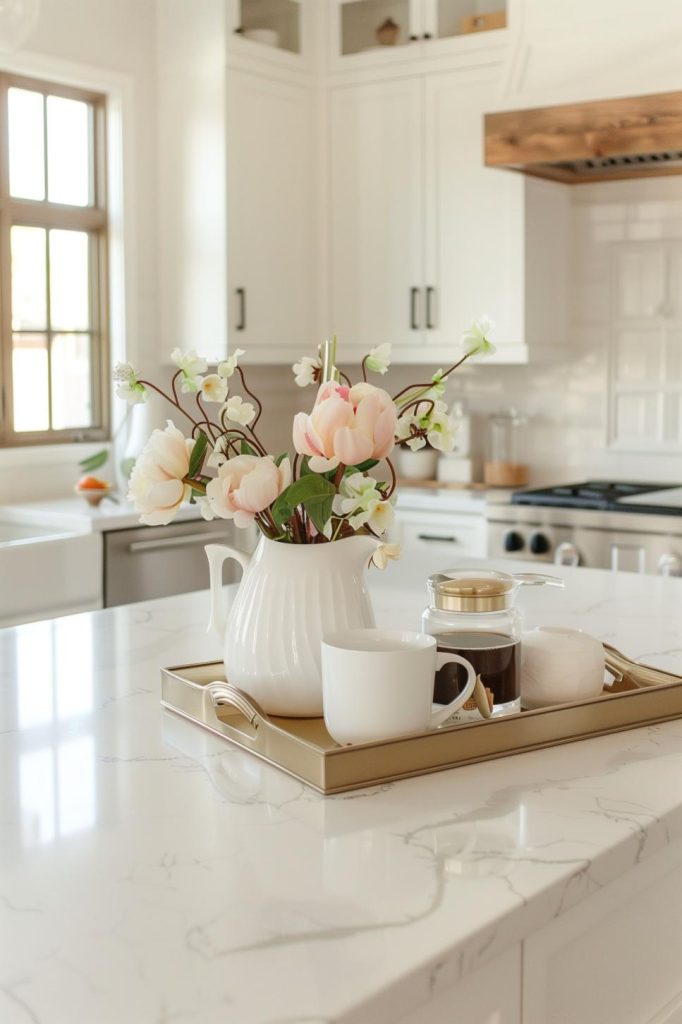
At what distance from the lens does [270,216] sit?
4.45 metres

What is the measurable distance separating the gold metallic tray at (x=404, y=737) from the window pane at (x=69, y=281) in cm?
308

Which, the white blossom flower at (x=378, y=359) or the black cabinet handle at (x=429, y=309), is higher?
the black cabinet handle at (x=429, y=309)

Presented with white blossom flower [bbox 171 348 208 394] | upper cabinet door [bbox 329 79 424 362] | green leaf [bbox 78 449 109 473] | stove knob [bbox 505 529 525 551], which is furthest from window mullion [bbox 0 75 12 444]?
white blossom flower [bbox 171 348 208 394]

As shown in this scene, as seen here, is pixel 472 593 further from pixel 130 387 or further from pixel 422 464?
pixel 422 464

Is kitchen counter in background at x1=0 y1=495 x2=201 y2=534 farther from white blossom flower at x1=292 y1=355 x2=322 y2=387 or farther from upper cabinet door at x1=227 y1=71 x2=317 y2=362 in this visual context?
white blossom flower at x1=292 y1=355 x2=322 y2=387

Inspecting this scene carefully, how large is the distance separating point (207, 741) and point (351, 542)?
0.27 m

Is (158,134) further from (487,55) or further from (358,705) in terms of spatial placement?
(358,705)

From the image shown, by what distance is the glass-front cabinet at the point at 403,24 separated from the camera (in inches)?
167

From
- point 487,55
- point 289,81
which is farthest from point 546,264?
point 289,81

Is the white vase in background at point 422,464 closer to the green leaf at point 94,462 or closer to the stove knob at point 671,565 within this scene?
the green leaf at point 94,462

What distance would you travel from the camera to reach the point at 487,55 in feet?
13.7

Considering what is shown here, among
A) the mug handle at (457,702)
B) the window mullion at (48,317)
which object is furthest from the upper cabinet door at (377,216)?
the mug handle at (457,702)

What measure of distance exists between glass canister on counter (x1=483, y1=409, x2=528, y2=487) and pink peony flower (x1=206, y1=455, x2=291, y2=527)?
3.25 metres

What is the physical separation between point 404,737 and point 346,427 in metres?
0.32
